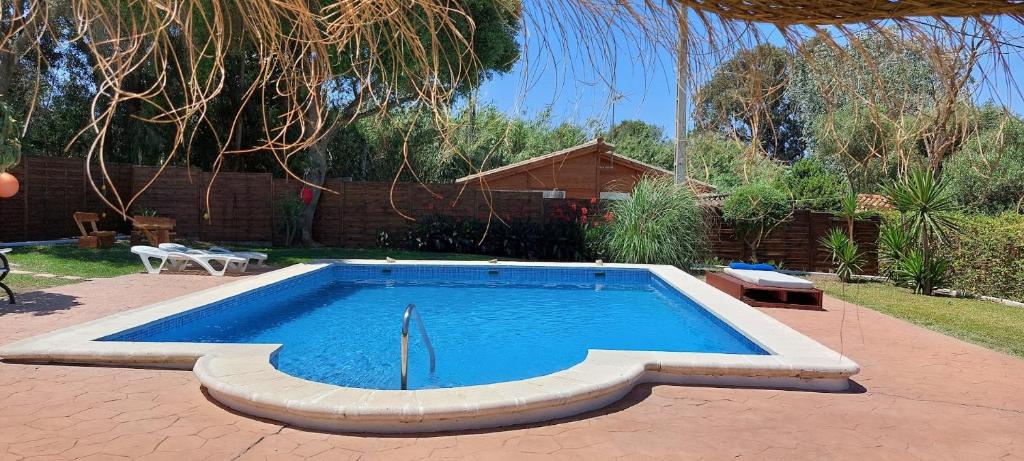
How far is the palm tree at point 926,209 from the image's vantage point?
37.9 feet

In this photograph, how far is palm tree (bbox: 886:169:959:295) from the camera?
11555mm

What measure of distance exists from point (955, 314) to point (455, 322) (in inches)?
285

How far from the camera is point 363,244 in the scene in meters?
18.8

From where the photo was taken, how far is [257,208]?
18.3 m

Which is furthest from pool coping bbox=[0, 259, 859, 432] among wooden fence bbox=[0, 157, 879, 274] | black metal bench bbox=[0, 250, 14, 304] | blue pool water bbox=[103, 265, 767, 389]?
wooden fence bbox=[0, 157, 879, 274]

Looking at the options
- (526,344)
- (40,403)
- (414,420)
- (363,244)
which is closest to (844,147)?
(414,420)

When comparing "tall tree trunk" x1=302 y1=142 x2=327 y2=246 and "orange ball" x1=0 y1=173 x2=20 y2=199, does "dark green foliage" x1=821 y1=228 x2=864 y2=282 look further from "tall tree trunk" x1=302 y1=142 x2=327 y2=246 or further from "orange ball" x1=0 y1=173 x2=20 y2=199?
"orange ball" x1=0 y1=173 x2=20 y2=199

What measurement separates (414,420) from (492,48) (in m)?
11.9

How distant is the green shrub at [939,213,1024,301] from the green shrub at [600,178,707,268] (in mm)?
4711

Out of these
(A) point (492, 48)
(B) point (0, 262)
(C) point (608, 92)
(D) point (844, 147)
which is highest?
(A) point (492, 48)

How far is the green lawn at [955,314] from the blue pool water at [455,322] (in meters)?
2.83

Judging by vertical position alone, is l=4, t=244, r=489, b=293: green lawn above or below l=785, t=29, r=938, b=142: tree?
below

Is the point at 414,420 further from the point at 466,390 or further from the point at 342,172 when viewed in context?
the point at 342,172

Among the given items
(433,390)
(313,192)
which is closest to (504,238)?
(313,192)
